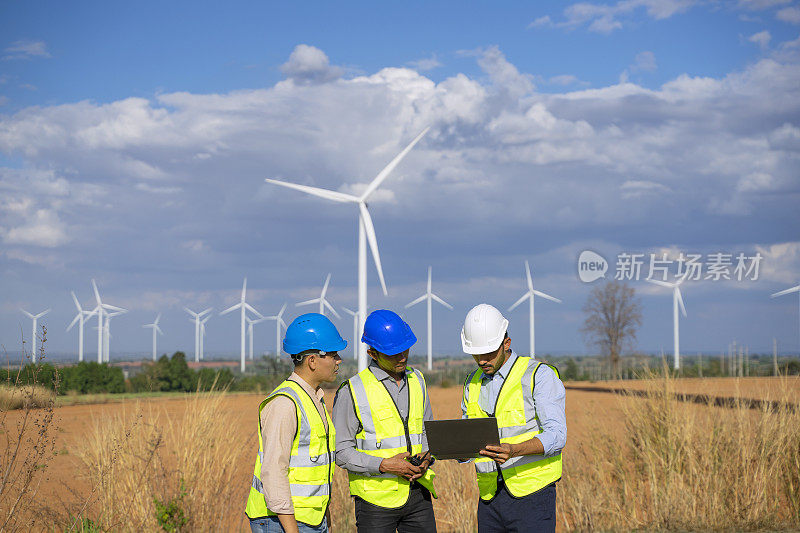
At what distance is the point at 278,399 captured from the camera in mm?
4410

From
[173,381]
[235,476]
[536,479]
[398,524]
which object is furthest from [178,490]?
[173,381]

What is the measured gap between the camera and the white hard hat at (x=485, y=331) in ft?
16.5

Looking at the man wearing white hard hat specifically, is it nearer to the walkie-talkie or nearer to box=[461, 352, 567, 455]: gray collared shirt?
box=[461, 352, 567, 455]: gray collared shirt

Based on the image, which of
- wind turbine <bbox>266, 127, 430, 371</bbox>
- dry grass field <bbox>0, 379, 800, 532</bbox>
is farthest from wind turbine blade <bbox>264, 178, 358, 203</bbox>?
dry grass field <bbox>0, 379, 800, 532</bbox>

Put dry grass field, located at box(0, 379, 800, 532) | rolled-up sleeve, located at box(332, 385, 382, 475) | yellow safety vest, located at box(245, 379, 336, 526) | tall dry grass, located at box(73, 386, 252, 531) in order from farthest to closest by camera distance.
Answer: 1. dry grass field, located at box(0, 379, 800, 532)
2. tall dry grass, located at box(73, 386, 252, 531)
3. rolled-up sleeve, located at box(332, 385, 382, 475)
4. yellow safety vest, located at box(245, 379, 336, 526)

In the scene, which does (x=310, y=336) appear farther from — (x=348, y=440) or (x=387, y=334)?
(x=348, y=440)

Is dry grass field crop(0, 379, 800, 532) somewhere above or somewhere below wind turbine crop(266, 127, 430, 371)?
below

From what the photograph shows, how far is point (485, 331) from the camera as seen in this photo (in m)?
5.04

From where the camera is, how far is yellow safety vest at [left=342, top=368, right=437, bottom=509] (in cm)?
492

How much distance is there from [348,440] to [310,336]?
2.56 feet

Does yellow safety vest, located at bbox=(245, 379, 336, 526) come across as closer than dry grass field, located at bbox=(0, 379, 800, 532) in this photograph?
Yes

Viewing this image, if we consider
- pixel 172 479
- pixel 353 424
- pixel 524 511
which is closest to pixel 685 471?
pixel 524 511

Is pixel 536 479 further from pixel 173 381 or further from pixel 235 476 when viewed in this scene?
pixel 173 381

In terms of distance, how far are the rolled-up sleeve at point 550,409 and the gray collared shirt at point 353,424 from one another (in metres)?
0.81
